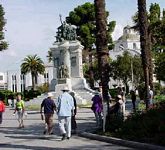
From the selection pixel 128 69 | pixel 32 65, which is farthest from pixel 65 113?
pixel 32 65

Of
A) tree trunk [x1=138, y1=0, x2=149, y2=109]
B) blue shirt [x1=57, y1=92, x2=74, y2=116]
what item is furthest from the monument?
blue shirt [x1=57, y1=92, x2=74, y2=116]

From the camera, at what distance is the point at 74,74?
59844mm

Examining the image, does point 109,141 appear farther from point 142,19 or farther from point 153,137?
point 142,19

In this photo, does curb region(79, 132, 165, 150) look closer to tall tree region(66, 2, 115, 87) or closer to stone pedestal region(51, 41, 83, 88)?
stone pedestal region(51, 41, 83, 88)

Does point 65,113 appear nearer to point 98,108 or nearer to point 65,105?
point 65,105

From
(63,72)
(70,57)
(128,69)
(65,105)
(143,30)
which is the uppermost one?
(70,57)

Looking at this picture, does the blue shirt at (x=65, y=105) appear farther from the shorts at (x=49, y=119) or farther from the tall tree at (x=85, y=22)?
the tall tree at (x=85, y=22)

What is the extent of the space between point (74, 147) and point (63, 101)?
2575 millimetres

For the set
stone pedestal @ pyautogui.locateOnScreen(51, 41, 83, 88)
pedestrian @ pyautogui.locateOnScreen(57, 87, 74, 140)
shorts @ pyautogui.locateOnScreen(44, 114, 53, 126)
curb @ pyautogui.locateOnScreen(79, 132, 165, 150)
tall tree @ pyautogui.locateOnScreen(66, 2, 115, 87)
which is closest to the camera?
curb @ pyautogui.locateOnScreen(79, 132, 165, 150)

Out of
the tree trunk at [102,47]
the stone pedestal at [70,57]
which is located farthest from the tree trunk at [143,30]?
the stone pedestal at [70,57]

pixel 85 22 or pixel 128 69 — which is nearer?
pixel 85 22

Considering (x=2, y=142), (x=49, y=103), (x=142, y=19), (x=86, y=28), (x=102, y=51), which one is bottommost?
(x=2, y=142)

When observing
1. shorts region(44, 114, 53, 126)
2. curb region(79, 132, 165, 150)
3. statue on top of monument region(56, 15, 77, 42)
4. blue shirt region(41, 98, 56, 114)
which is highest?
statue on top of monument region(56, 15, 77, 42)

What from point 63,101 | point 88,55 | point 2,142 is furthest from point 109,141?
point 88,55
